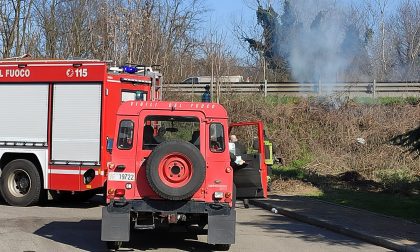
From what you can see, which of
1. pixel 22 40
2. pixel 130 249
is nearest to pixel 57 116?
pixel 130 249

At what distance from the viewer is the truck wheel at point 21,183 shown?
13852 millimetres

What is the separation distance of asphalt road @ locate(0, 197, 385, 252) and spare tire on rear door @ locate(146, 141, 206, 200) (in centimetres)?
135

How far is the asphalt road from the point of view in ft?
32.0

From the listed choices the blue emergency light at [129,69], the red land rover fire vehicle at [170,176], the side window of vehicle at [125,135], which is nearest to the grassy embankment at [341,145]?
the blue emergency light at [129,69]

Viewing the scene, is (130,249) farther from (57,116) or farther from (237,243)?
(57,116)

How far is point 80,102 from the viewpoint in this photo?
13.7 meters

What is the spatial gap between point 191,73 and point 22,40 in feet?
29.5

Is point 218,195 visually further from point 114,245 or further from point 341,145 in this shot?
point 341,145

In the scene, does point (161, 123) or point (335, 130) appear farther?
point (335, 130)

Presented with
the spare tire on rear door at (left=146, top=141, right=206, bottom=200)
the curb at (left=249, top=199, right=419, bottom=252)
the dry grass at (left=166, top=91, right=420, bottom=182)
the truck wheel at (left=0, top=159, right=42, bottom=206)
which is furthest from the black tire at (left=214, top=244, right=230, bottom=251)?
the dry grass at (left=166, top=91, right=420, bottom=182)

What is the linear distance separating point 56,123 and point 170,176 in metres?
5.79

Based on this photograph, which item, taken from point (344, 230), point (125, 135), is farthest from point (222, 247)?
point (344, 230)

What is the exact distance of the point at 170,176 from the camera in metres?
8.83

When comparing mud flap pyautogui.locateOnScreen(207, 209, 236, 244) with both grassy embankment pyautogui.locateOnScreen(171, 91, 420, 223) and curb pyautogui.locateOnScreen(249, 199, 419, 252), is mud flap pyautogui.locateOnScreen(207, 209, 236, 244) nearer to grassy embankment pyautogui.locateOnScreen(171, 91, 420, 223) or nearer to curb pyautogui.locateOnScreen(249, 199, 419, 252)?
curb pyautogui.locateOnScreen(249, 199, 419, 252)
